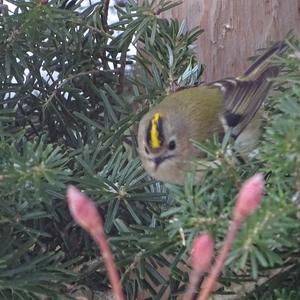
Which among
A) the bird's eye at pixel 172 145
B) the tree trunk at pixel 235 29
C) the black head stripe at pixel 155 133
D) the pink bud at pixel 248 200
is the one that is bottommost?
the bird's eye at pixel 172 145

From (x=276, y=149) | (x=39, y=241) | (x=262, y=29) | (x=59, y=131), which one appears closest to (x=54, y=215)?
(x=39, y=241)

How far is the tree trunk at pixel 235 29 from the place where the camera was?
161cm

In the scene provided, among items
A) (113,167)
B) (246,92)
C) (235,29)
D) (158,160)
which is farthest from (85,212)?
(235,29)

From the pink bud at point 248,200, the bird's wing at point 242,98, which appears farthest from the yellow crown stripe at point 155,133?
the pink bud at point 248,200

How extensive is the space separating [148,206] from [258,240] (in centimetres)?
43

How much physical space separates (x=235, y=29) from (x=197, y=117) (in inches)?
9.5

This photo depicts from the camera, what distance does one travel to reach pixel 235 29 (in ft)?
5.31

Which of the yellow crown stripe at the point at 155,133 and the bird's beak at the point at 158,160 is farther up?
the yellow crown stripe at the point at 155,133

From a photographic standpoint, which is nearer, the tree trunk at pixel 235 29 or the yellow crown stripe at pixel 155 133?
the yellow crown stripe at pixel 155 133

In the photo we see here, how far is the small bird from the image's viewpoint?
1.28 m

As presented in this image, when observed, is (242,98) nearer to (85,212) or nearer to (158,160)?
(158,160)

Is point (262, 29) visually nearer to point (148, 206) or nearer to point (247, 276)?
point (148, 206)

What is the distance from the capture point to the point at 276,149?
0.70 m

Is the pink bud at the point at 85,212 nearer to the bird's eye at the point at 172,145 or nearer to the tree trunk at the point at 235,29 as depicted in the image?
the bird's eye at the point at 172,145
